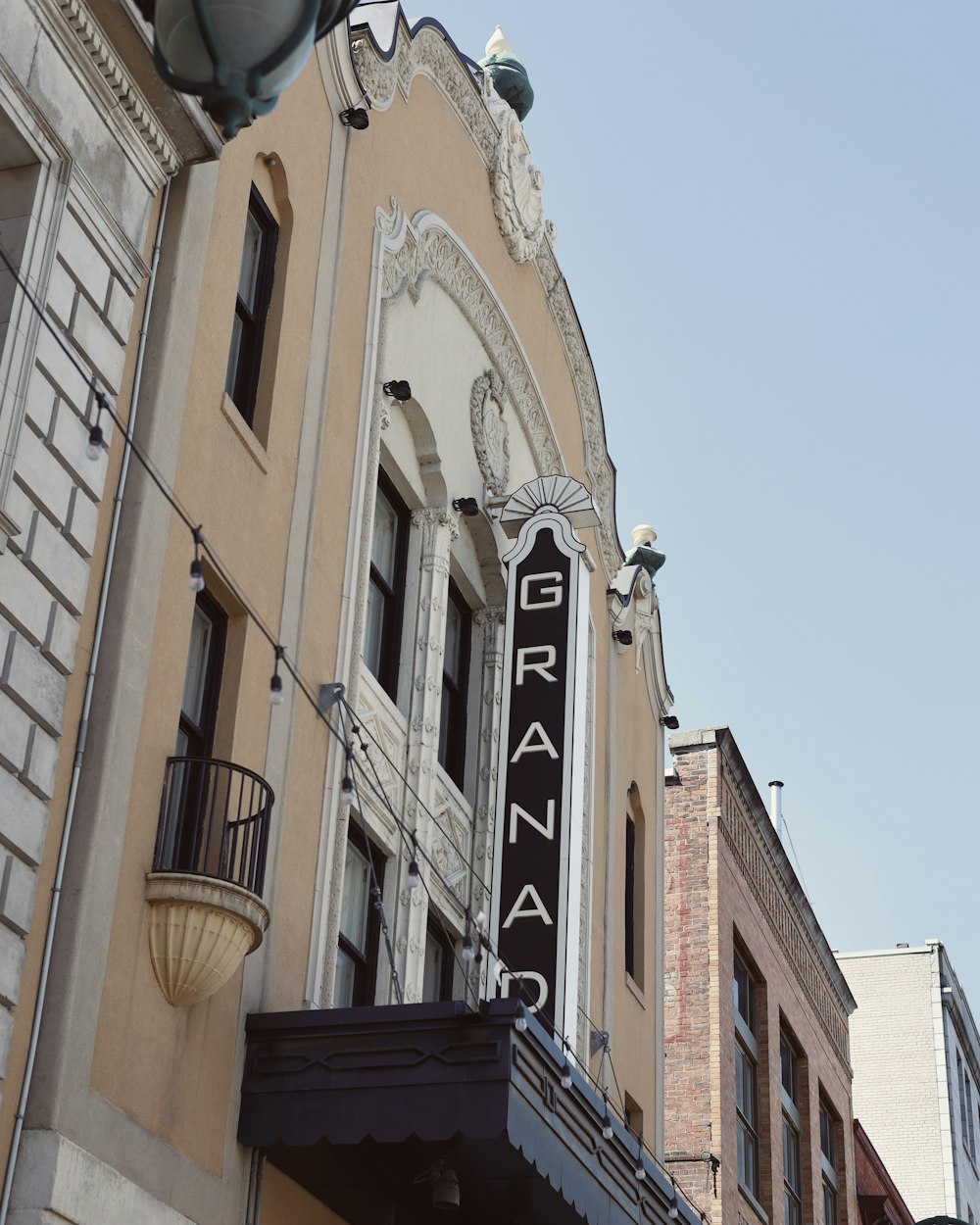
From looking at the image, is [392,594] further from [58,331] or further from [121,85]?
[58,331]

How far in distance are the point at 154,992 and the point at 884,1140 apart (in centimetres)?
4037

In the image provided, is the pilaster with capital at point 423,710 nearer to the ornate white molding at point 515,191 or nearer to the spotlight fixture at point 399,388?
the spotlight fixture at point 399,388

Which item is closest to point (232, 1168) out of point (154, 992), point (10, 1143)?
point (154, 992)

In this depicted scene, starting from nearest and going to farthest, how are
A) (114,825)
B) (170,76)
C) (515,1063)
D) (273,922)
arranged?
(170,76), (114,825), (515,1063), (273,922)

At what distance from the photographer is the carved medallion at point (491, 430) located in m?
19.9

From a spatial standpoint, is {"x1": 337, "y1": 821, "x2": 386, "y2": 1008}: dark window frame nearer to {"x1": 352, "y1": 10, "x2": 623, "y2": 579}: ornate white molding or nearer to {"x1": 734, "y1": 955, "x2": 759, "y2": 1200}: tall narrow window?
{"x1": 352, "y1": 10, "x2": 623, "y2": 579}: ornate white molding

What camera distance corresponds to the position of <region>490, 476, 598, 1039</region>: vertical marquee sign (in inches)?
661

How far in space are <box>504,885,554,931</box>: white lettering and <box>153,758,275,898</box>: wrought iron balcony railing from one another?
4.66 m

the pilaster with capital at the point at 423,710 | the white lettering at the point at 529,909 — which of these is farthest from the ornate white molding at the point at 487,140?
the white lettering at the point at 529,909

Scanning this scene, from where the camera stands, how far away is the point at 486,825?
736 inches

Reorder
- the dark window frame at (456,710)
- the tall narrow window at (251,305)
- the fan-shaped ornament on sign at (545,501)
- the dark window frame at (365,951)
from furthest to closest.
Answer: the fan-shaped ornament on sign at (545,501) < the dark window frame at (456,710) < the dark window frame at (365,951) < the tall narrow window at (251,305)

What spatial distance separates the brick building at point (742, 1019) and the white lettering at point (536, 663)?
390 inches

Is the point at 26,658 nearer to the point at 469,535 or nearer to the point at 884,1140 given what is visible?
the point at 469,535

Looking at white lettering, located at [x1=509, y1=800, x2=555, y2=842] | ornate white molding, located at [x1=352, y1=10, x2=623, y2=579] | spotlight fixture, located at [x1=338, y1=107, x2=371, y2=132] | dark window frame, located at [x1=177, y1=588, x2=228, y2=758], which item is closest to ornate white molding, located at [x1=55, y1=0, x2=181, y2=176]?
dark window frame, located at [x1=177, y1=588, x2=228, y2=758]
